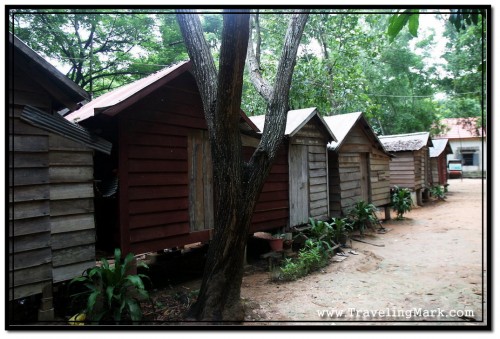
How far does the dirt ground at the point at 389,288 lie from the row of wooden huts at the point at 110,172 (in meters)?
2.03

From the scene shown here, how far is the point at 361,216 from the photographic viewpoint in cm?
1123

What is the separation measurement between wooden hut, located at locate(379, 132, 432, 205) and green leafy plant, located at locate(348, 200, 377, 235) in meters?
7.65

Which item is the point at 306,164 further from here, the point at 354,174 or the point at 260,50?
the point at 260,50

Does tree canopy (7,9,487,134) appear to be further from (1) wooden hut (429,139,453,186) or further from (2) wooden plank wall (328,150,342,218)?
(1) wooden hut (429,139,453,186)

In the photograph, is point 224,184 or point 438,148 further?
point 438,148

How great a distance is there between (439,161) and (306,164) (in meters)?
19.0

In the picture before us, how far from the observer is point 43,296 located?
421 cm

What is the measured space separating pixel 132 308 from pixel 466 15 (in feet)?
17.0

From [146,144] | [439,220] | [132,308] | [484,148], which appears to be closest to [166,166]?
[146,144]

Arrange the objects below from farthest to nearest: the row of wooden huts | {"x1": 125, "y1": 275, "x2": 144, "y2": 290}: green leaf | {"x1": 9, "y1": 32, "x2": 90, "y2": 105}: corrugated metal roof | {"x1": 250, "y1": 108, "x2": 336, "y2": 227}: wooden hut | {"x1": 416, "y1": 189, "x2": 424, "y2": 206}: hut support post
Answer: {"x1": 416, "y1": 189, "x2": 424, "y2": 206}: hut support post < {"x1": 250, "y1": 108, "x2": 336, "y2": 227}: wooden hut < {"x1": 125, "y1": 275, "x2": 144, "y2": 290}: green leaf < the row of wooden huts < {"x1": 9, "y1": 32, "x2": 90, "y2": 105}: corrugated metal roof

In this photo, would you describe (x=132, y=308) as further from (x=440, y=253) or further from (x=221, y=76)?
(x=440, y=253)

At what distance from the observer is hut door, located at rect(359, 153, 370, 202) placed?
1291 centimetres

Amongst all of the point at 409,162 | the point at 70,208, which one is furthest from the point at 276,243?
the point at 409,162

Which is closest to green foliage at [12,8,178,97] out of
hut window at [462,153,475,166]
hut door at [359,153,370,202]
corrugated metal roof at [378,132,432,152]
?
hut door at [359,153,370,202]
